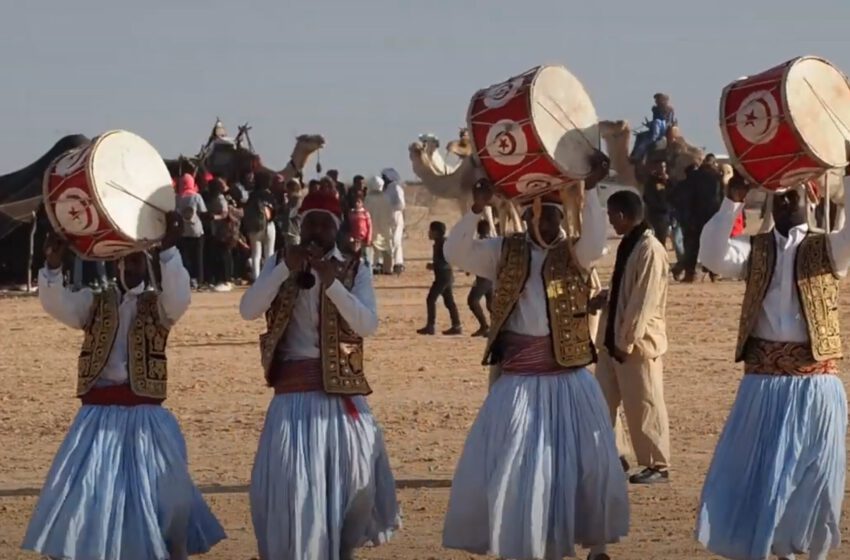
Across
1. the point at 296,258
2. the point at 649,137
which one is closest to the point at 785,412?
the point at 296,258

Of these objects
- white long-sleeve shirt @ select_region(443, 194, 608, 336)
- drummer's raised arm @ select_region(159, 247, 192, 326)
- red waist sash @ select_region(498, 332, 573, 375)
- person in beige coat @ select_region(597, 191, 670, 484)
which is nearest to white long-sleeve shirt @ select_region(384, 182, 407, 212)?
person in beige coat @ select_region(597, 191, 670, 484)

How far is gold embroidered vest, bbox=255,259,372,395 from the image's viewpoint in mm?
8625

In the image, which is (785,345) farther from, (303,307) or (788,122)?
(303,307)

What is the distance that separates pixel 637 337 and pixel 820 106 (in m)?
2.76

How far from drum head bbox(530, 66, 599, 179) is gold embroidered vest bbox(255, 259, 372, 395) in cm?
109

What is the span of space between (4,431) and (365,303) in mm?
6245

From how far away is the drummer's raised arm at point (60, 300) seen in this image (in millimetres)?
8703

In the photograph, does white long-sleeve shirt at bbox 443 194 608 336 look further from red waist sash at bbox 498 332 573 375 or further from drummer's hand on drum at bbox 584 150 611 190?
drummer's hand on drum at bbox 584 150 611 190

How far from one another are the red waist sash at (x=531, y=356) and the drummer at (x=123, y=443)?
155 centimetres

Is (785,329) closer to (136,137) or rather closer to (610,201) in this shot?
(610,201)

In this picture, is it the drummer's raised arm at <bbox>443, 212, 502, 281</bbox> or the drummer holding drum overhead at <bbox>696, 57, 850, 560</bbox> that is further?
the drummer's raised arm at <bbox>443, 212, 502, 281</bbox>

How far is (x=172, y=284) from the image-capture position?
8.63m

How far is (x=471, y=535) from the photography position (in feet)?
28.6

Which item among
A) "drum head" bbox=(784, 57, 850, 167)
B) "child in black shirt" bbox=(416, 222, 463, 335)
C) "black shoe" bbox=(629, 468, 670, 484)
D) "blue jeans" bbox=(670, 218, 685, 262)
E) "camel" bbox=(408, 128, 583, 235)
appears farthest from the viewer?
"blue jeans" bbox=(670, 218, 685, 262)
